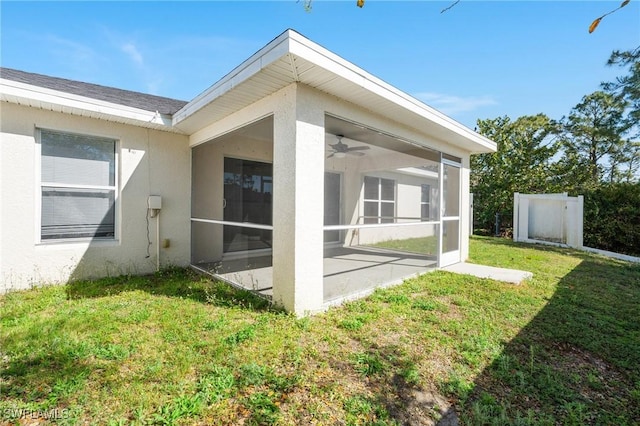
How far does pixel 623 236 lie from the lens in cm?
944

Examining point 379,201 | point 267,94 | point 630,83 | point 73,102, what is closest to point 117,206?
point 73,102

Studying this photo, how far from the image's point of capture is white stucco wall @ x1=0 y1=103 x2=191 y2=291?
12.9 ft

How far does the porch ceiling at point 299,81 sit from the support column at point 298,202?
28 centimetres

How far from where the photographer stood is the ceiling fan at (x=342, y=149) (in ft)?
19.4

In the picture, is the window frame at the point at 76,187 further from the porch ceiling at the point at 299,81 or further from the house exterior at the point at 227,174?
the porch ceiling at the point at 299,81

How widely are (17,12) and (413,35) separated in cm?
589

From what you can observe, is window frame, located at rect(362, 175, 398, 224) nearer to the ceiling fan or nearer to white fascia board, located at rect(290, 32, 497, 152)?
the ceiling fan

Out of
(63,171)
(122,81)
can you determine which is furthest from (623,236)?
(122,81)

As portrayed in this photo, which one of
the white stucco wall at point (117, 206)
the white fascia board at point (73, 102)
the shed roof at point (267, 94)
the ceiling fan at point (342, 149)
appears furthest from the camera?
the ceiling fan at point (342, 149)

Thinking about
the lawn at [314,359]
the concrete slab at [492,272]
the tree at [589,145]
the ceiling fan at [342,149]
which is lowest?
the lawn at [314,359]

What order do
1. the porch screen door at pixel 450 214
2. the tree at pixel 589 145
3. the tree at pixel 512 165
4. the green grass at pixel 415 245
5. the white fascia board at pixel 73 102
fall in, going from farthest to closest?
the tree at pixel 589 145 < the tree at pixel 512 165 < the green grass at pixel 415 245 < the porch screen door at pixel 450 214 < the white fascia board at pixel 73 102

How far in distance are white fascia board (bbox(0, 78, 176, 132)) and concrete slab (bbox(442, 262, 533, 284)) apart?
6322mm

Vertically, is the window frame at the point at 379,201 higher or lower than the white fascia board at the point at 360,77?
lower

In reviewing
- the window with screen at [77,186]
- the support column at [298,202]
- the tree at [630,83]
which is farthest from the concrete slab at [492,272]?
the tree at [630,83]
